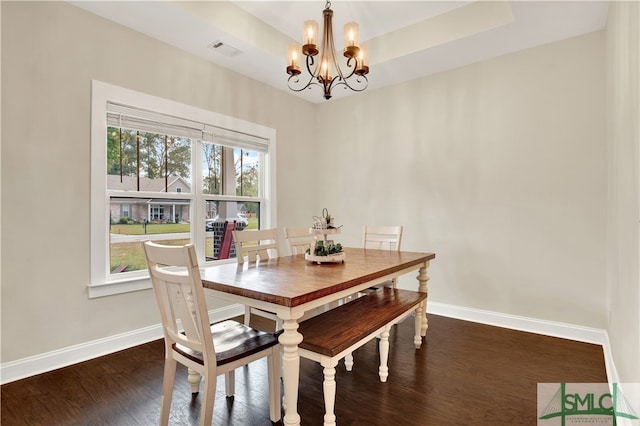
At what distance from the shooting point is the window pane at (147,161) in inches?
112

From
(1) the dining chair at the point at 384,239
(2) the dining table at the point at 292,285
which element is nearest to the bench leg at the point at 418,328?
(1) the dining chair at the point at 384,239

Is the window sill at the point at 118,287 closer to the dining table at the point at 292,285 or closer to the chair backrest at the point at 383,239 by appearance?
the dining table at the point at 292,285

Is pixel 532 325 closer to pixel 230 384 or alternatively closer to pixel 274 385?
pixel 274 385

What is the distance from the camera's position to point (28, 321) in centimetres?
230

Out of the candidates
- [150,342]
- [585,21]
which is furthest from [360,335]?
[585,21]

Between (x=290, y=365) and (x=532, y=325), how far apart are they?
273 centimetres

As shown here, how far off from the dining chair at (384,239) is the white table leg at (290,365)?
1638 mm

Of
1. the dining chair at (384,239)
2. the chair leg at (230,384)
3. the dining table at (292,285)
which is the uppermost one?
the dining chair at (384,239)

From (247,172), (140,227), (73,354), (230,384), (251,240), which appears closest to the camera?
(230,384)

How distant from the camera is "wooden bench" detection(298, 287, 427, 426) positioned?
164 centimetres

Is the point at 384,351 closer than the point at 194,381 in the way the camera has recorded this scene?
No

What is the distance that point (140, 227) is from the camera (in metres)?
2.97

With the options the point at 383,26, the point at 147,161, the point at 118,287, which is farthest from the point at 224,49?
the point at 118,287

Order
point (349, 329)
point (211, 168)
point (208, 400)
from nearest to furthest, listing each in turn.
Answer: point (208, 400) → point (349, 329) → point (211, 168)
